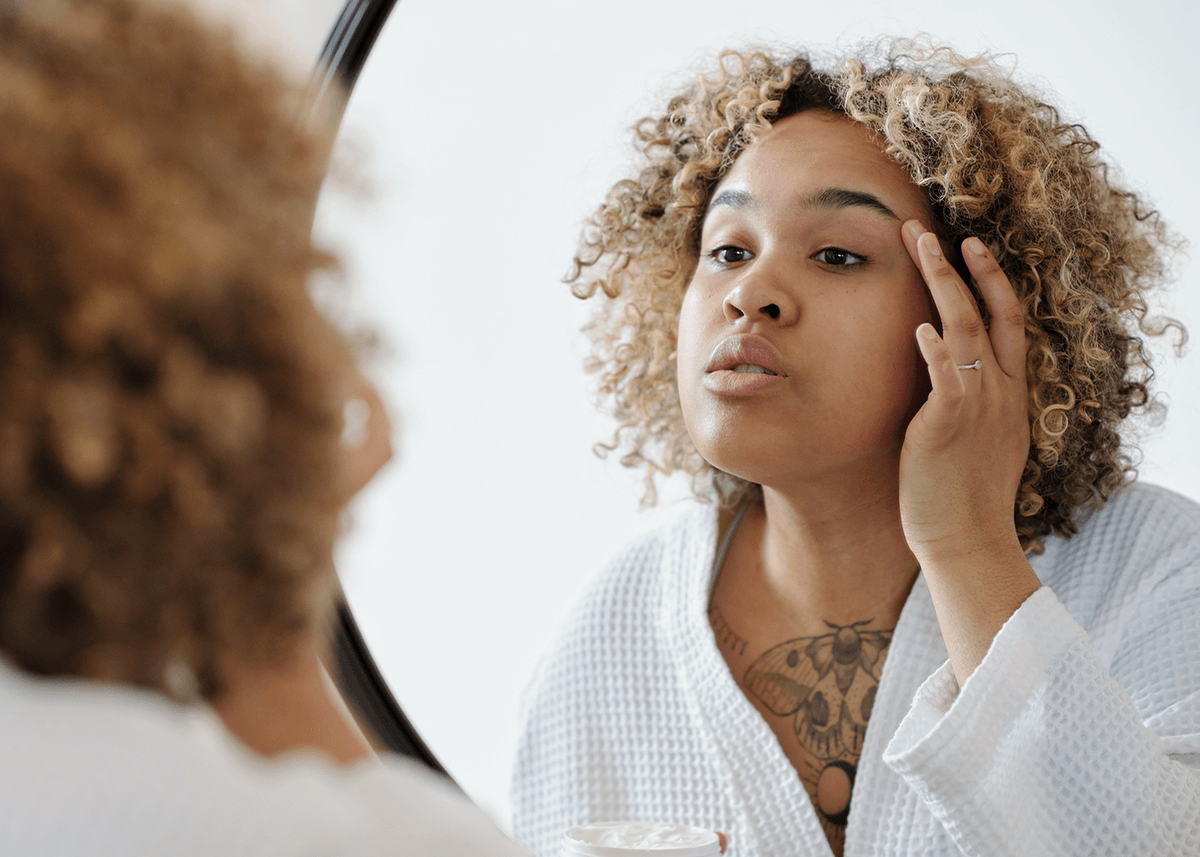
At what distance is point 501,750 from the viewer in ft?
5.26

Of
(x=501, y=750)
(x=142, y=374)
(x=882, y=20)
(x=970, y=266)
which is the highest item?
(x=882, y=20)

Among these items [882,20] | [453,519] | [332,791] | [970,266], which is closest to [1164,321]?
[970,266]

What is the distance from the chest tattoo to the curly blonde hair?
23cm

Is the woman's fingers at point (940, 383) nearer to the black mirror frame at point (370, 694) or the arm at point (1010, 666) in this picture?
the arm at point (1010, 666)

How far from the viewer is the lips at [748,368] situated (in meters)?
0.95

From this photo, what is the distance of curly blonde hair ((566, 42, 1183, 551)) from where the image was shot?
3.38 feet

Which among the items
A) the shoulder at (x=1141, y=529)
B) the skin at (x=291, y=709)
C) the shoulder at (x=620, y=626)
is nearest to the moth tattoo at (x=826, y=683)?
the shoulder at (x=620, y=626)

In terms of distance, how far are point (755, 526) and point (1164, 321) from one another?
0.56 meters

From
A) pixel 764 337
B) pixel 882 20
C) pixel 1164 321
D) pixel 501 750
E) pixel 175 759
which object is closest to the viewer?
pixel 175 759

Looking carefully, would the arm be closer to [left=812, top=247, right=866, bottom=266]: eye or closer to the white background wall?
[left=812, top=247, right=866, bottom=266]: eye

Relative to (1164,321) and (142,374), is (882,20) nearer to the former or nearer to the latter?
(1164,321)

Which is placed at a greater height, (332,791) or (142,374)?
(142,374)

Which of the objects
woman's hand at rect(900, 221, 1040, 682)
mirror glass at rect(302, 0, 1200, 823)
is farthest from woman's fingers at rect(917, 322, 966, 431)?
mirror glass at rect(302, 0, 1200, 823)

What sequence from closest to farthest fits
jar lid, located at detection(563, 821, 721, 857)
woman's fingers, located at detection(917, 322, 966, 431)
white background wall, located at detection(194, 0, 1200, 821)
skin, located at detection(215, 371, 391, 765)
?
skin, located at detection(215, 371, 391, 765)
jar lid, located at detection(563, 821, 721, 857)
woman's fingers, located at detection(917, 322, 966, 431)
white background wall, located at detection(194, 0, 1200, 821)
